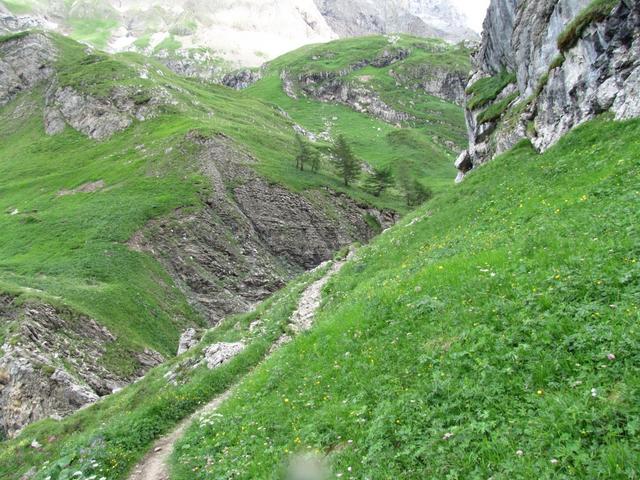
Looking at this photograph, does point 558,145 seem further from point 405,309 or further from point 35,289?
point 35,289

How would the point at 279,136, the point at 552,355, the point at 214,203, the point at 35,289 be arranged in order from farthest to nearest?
the point at 279,136
the point at 214,203
the point at 35,289
the point at 552,355

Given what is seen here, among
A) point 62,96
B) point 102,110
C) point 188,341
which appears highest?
point 62,96

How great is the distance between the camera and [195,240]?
68625 mm

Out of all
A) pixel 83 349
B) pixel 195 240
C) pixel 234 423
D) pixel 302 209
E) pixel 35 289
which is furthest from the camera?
pixel 302 209

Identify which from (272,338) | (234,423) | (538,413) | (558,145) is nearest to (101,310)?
(272,338)

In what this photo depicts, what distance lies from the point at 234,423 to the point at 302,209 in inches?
2818

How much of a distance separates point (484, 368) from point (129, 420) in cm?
1546

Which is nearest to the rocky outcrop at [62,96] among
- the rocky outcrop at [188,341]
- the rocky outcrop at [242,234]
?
the rocky outcrop at [242,234]

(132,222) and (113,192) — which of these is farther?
(113,192)

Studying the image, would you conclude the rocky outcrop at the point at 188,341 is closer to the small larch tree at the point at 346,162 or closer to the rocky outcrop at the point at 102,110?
the small larch tree at the point at 346,162

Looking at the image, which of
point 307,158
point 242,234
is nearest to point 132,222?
point 242,234

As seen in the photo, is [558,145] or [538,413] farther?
[558,145]

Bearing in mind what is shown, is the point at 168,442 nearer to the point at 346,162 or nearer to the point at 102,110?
the point at 346,162

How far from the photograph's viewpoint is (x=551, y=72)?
115 ft
